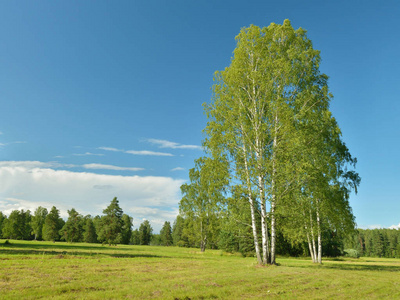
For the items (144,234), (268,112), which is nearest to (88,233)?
(144,234)

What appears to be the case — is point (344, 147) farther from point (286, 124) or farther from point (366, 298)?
point (366, 298)

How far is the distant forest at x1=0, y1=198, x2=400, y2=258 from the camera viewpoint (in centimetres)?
4481

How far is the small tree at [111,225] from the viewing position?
67.1 meters

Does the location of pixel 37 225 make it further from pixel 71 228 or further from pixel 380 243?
pixel 380 243

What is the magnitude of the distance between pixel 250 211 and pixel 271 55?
543 inches

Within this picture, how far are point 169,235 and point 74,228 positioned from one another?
53.6m

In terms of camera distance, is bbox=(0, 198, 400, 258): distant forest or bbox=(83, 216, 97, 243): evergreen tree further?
bbox=(83, 216, 97, 243): evergreen tree

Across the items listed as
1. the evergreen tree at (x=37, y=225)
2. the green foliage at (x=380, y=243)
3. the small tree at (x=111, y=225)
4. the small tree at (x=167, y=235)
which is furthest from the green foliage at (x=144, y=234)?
the green foliage at (x=380, y=243)

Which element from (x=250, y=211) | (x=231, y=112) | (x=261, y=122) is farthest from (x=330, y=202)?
(x=231, y=112)

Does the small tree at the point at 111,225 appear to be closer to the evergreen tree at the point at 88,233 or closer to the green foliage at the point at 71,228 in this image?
the green foliage at the point at 71,228

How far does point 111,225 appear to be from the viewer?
67000mm

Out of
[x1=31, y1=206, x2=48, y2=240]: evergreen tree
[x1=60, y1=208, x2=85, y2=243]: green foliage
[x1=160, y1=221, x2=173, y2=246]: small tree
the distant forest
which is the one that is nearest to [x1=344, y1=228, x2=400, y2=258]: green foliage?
the distant forest

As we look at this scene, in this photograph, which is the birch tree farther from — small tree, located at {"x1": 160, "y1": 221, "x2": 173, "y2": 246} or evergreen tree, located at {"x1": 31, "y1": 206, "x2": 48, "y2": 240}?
small tree, located at {"x1": 160, "y1": 221, "x2": 173, "y2": 246}

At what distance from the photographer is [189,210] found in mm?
58500
